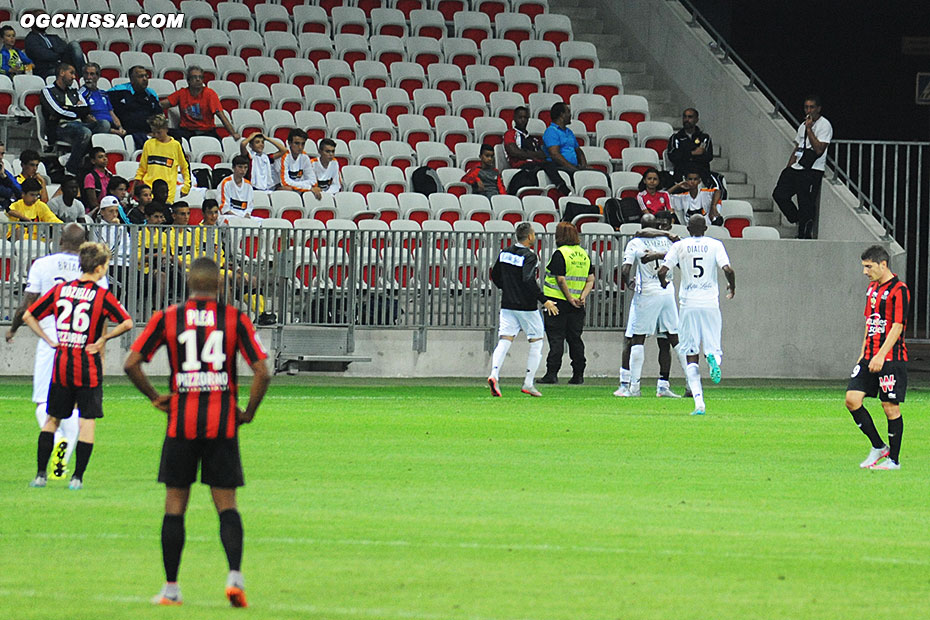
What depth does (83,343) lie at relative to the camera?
31.8 ft

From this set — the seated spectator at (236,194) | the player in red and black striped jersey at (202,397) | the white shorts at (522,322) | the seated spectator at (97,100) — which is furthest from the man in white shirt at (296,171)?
the player in red and black striped jersey at (202,397)

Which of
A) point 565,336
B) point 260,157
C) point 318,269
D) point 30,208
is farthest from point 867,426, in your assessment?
point 260,157

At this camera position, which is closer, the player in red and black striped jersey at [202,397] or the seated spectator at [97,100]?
the player in red and black striped jersey at [202,397]

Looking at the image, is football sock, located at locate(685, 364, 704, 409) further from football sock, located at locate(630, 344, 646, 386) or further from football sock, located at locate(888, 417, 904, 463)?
football sock, located at locate(888, 417, 904, 463)

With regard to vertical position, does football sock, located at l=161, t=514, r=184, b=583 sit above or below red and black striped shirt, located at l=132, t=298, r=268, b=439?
below

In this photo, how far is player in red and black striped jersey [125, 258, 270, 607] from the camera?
6.35 metres

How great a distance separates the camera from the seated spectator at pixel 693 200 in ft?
73.2

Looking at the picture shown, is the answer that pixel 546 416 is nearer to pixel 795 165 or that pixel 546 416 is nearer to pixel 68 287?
pixel 68 287

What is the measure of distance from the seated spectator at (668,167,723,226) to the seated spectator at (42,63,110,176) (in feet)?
28.4

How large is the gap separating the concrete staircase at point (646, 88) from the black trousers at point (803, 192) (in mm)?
715

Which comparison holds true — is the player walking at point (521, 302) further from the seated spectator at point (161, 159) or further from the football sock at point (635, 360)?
the seated spectator at point (161, 159)

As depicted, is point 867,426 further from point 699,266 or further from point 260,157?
point 260,157

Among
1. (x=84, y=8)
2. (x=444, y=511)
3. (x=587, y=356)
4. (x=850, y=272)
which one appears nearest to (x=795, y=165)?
(x=850, y=272)

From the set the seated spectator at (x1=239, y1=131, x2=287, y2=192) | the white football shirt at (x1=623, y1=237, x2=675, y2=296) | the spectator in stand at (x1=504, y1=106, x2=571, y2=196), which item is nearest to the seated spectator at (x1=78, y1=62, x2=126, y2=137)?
the seated spectator at (x1=239, y1=131, x2=287, y2=192)
